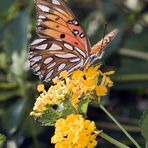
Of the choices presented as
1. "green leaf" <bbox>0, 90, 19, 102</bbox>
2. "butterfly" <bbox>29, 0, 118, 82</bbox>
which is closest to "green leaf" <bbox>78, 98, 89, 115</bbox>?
"butterfly" <bbox>29, 0, 118, 82</bbox>

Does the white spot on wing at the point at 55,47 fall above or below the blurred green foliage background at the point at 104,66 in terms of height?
above

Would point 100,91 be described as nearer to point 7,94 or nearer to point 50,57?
point 50,57

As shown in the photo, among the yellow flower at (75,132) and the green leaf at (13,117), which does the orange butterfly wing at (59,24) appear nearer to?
the yellow flower at (75,132)

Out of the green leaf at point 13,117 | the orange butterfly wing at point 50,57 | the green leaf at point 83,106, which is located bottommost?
the green leaf at point 13,117

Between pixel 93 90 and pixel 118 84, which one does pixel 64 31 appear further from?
pixel 118 84

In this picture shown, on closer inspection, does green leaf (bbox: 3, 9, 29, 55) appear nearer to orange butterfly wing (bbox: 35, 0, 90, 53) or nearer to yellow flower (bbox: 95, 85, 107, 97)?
orange butterfly wing (bbox: 35, 0, 90, 53)

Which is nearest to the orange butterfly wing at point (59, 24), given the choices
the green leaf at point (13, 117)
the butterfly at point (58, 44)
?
the butterfly at point (58, 44)

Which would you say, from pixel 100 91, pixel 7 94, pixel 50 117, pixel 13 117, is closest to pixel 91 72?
pixel 100 91
